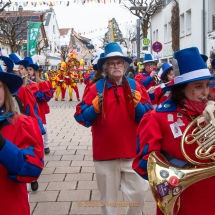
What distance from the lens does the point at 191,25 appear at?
21.3 m

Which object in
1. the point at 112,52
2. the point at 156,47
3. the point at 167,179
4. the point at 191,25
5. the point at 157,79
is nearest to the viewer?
the point at 167,179

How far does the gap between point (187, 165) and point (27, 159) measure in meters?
1.01

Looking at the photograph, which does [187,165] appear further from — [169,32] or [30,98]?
[169,32]

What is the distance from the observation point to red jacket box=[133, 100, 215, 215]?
2229 mm

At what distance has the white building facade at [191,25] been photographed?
60.8 feet

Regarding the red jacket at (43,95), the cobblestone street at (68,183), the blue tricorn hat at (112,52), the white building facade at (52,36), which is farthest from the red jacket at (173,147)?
the white building facade at (52,36)

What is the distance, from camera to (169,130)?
2.29 metres

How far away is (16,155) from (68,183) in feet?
10.5

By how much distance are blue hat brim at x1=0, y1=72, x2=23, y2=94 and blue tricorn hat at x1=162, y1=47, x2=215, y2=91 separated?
105 centimetres

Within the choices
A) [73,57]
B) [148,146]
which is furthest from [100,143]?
[73,57]

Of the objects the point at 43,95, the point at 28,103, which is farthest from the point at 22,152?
the point at 43,95

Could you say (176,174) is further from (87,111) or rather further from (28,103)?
(28,103)

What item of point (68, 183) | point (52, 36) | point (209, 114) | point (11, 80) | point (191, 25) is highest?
point (52, 36)

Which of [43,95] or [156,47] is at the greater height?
[156,47]
